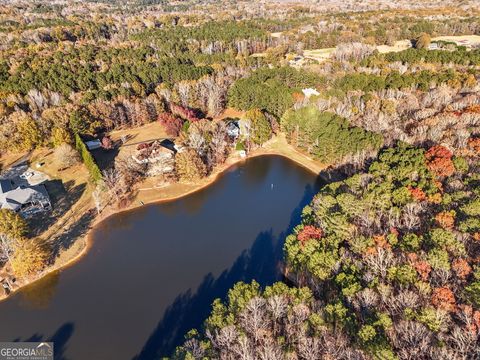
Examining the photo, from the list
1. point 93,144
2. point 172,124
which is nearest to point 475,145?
point 172,124

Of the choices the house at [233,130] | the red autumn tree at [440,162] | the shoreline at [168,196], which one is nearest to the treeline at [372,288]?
the red autumn tree at [440,162]

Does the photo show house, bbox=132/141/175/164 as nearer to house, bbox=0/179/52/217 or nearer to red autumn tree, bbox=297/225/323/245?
house, bbox=0/179/52/217

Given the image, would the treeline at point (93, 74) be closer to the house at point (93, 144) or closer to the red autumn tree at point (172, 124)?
the house at point (93, 144)

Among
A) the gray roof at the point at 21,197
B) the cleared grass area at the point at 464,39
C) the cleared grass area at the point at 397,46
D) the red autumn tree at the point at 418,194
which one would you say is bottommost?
the cleared grass area at the point at 397,46

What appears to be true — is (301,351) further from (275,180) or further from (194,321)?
(275,180)

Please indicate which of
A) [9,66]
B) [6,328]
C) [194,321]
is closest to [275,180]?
[194,321]
